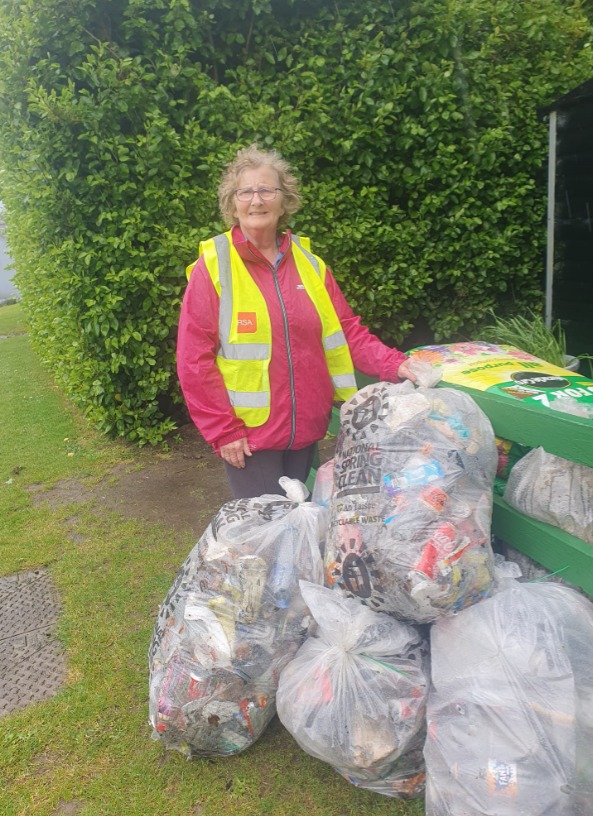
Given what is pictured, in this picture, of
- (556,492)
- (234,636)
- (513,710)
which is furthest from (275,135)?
(513,710)

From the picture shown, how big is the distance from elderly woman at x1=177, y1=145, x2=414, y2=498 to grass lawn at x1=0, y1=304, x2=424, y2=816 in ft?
3.17

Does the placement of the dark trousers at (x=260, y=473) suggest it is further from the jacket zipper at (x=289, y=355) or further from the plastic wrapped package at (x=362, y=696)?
the plastic wrapped package at (x=362, y=696)

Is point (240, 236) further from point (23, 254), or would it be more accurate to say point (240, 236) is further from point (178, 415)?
point (23, 254)

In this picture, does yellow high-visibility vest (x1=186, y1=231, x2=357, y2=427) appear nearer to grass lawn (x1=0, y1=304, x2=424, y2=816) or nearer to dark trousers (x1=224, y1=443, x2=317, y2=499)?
dark trousers (x1=224, y1=443, x2=317, y2=499)

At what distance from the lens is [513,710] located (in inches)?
69.1

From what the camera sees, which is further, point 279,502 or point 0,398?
point 0,398

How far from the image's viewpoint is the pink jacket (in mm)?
2461

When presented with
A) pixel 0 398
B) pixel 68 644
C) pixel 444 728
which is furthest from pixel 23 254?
pixel 444 728

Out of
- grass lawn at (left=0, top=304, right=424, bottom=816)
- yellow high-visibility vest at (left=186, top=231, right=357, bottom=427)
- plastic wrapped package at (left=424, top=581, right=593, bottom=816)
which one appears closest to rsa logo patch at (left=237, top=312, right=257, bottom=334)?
yellow high-visibility vest at (left=186, top=231, right=357, bottom=427)

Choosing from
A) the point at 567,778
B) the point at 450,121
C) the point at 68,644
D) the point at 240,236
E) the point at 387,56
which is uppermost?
the point at 387,56

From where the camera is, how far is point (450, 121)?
184 inches

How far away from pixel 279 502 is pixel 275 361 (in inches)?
20.7

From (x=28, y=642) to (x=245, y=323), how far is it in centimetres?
191

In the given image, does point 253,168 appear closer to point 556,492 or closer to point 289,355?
point 289,355
